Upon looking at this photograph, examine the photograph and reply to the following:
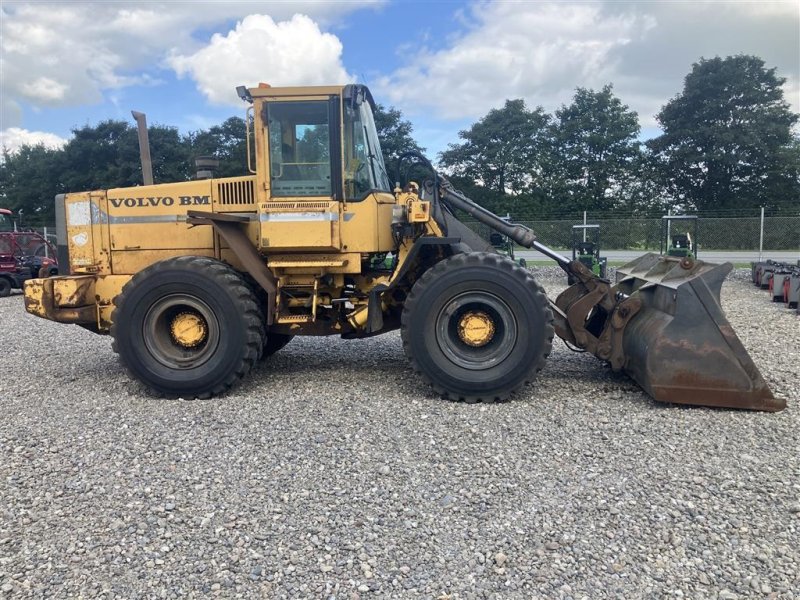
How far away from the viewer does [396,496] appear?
12.8ft

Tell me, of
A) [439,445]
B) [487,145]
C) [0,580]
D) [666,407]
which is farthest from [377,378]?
[487,145]

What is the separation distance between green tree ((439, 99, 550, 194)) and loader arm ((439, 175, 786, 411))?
40.5 meters

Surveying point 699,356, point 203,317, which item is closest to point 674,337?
point 699,356

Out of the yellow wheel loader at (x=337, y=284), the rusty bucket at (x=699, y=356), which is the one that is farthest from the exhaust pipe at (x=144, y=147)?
the rusty bucket at (x=699, y=356)

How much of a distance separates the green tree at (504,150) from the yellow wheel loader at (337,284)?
4048 cm

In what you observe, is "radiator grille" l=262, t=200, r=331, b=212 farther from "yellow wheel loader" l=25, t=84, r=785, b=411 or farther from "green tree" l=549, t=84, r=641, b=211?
"green tree" l=549, t=84, r=641, b=211

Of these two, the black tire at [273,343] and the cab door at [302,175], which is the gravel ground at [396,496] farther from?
the cab door at [302,175]

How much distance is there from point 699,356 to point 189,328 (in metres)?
4.59

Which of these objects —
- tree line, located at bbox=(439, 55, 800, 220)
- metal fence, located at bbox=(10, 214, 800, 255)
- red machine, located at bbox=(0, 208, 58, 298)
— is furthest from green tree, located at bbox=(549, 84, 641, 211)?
red machine, located at bbox=(0, 208, 58, 298)

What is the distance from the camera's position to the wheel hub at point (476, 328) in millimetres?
5910

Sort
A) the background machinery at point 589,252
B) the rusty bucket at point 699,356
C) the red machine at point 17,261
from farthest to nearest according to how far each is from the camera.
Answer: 1. the background machinery at point 589,252
2. the red machine at point 17,261
3. the rusty bucket at point 699,356

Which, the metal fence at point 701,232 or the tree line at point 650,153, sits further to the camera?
the tree line at point 650,153

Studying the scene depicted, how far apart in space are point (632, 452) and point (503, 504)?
1226 millimetres

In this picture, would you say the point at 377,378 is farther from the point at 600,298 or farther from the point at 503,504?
the point at 503,504
